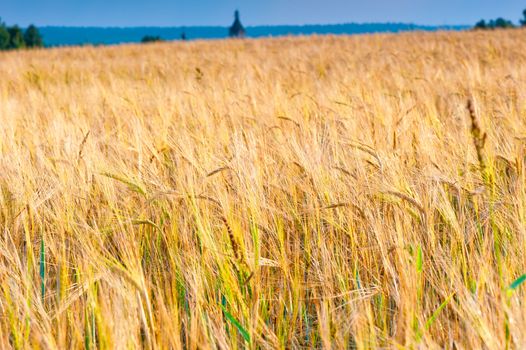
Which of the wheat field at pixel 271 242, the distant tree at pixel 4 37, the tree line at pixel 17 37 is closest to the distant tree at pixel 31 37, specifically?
the tree line at pixel 17 37

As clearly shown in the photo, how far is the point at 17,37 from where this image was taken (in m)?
48.4

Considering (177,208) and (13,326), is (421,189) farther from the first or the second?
(13,326)

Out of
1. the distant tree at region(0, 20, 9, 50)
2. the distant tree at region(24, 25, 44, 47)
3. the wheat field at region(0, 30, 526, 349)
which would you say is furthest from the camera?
the distant tree at region(24, 25, 44, 47)

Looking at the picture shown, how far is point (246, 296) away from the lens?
117 centimetres

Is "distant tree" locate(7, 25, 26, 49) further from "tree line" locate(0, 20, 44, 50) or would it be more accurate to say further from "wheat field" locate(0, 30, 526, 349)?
"wheat field" locate(0, 30, 526, 349)

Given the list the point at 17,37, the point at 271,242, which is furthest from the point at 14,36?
the point at 271,242

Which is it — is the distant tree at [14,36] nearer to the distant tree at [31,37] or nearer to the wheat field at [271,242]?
the distant tree at [31,37]

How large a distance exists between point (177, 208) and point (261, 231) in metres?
0.28

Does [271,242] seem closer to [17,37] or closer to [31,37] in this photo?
[17,37]

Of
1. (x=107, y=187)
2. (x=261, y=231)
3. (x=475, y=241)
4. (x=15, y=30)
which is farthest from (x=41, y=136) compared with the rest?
(x=15, y=30)

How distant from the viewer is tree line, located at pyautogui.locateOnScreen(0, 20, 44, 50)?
153 feet

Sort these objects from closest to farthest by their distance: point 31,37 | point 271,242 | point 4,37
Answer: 1. point 271,242
2. point 4,37
3. point 31,37

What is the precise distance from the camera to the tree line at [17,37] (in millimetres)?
46572

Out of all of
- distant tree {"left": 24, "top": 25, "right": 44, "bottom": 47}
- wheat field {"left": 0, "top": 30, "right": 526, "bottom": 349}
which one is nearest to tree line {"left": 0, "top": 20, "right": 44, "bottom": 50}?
distant tree {"left": 24, "top": 25, "right": 44, "bottom": 47}
